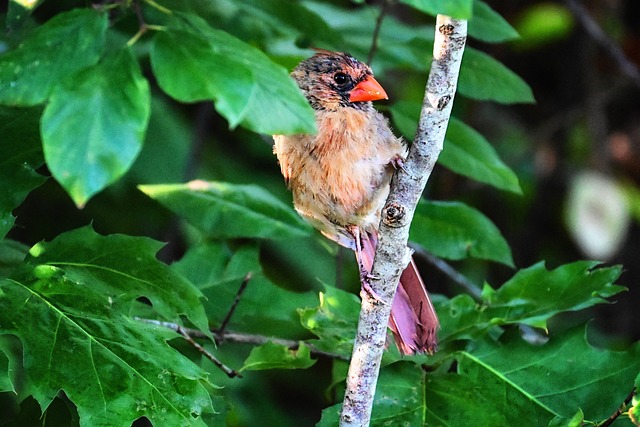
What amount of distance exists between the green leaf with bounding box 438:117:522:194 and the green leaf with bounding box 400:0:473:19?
116cm

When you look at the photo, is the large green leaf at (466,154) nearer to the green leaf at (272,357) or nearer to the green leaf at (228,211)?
the green leaf at (228,211)

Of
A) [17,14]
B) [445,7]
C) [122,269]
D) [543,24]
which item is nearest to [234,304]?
[122,269]

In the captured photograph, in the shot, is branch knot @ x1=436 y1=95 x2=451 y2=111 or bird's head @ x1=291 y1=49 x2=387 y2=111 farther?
bird's head @ x1=291 y1=49 x2=387 y2=111

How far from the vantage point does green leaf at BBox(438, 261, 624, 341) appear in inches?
86.3

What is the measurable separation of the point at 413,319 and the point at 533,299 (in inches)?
11.9

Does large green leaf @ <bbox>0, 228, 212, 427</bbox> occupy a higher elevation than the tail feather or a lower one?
higher

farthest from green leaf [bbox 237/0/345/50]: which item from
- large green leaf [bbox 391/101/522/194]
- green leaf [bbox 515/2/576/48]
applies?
green leaf [bbox 515/2/576/48]

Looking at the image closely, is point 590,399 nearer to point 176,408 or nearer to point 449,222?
point 449,222

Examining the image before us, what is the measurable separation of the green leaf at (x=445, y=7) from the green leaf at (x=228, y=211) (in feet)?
4.24

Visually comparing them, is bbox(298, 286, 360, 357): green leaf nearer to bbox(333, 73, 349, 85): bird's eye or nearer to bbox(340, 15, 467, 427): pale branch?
bbox(340, 15, 467, 427): pale branch

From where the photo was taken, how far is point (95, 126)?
4.47ft

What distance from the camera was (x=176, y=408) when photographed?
5.93 ft

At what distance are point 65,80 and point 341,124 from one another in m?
1.03

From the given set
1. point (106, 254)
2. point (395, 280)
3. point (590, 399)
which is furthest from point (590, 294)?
point (106, 254)
